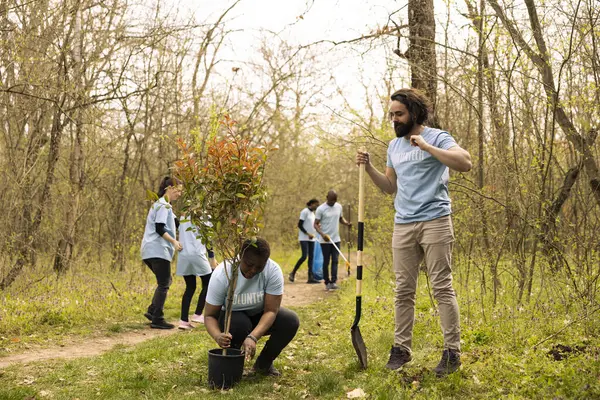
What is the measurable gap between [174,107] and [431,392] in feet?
33.7

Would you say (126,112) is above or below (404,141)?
above

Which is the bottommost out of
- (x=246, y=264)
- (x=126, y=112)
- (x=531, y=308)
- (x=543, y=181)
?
(x=531, y=308)

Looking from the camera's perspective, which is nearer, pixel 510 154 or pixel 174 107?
pixel 510 154

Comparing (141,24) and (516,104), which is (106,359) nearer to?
(516,104)

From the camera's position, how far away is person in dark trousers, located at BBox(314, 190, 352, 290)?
12.1 metres

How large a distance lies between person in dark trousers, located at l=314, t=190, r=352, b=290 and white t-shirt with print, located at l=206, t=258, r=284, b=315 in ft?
22.9

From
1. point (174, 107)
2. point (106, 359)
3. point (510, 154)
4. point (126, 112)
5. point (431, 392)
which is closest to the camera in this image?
point (431, 392)

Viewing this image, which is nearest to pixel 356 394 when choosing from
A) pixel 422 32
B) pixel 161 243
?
pixel 161 243

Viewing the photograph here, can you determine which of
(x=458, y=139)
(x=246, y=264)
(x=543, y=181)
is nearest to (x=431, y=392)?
(x=246, y=264)

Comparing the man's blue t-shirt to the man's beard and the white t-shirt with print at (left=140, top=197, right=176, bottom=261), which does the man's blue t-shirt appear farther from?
the white t-shirt with print at (left=140, top=197, right=176, bottom=261)

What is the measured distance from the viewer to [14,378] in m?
5.00

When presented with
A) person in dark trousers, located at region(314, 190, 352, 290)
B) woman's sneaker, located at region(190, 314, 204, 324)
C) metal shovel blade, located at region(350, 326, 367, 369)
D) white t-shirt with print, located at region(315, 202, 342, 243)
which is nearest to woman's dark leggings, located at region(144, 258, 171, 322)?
woman's sneaker, located at region(190, 314, 204, 324)

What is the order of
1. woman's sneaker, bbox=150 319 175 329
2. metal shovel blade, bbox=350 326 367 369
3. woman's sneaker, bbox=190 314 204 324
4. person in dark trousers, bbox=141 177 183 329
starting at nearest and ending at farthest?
metal shovel blade, bbox=350 326 367 369 → person in dark trousers, bbox=141 177 183 329 → woman's sneaker, bbox=150 319 175 329 → woman's sneaker, bbox=190 314 204 324

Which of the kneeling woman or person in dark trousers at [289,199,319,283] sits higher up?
person in dark trousers at [289,199,319,283]
